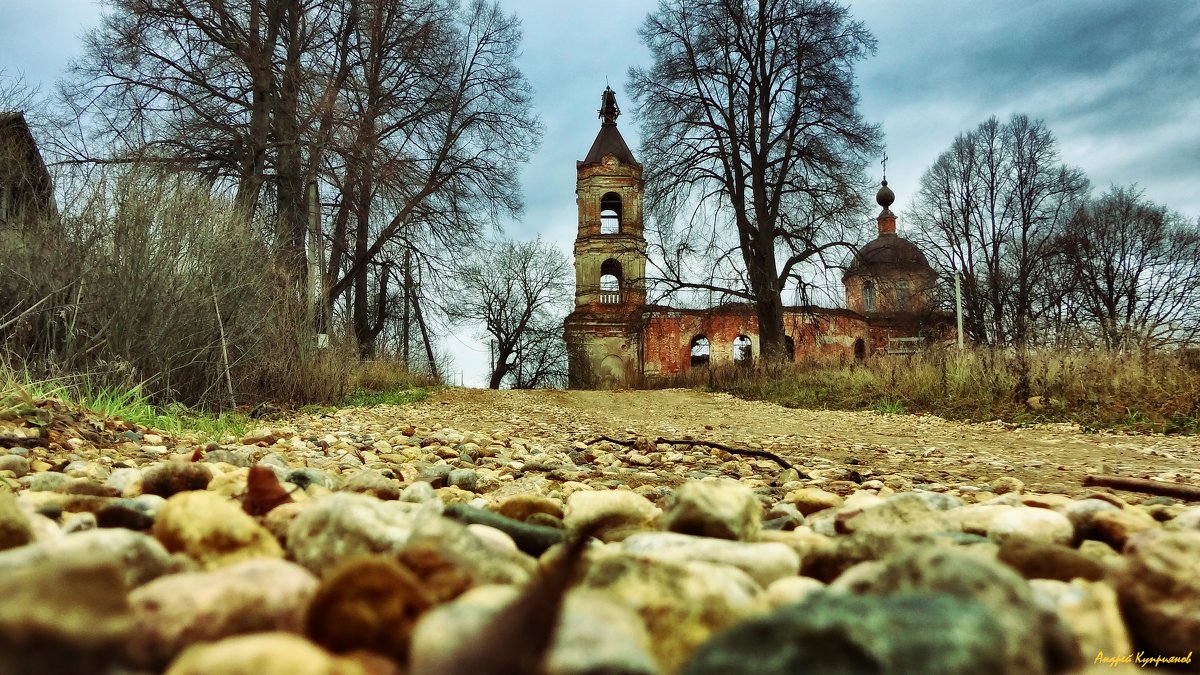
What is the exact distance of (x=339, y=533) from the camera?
1.26m

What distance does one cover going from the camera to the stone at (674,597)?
920 mm

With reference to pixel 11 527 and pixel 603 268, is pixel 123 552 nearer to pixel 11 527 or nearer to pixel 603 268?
pixel 11 527

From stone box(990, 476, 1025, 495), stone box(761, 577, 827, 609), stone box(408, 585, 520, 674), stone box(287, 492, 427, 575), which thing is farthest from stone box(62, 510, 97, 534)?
stone box(990, 476, 1025, 495)

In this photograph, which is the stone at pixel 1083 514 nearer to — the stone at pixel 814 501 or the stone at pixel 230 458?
the stone at pixel 814 501

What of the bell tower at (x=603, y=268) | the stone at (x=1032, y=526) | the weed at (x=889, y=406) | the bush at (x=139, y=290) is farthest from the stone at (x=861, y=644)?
the bell tower at (x=603, y=268)

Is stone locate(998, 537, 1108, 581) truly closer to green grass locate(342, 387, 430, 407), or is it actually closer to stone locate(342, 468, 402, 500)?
stone locate(342, 468, 402, 500)

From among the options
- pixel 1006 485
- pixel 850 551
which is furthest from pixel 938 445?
pixel 850 551

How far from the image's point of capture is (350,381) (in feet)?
38.1

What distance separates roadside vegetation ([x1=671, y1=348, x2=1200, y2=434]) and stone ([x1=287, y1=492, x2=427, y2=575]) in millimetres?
8637

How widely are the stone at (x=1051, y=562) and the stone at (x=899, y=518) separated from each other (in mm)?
310

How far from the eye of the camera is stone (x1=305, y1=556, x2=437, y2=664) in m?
0.83

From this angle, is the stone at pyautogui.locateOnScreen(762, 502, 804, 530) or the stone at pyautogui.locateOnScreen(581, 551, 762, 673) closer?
the stone at pyautogui.locateOnScreen(581, 551, 762, 673)

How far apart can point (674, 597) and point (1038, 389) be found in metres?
10.4

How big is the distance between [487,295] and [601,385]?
36.4 feet
